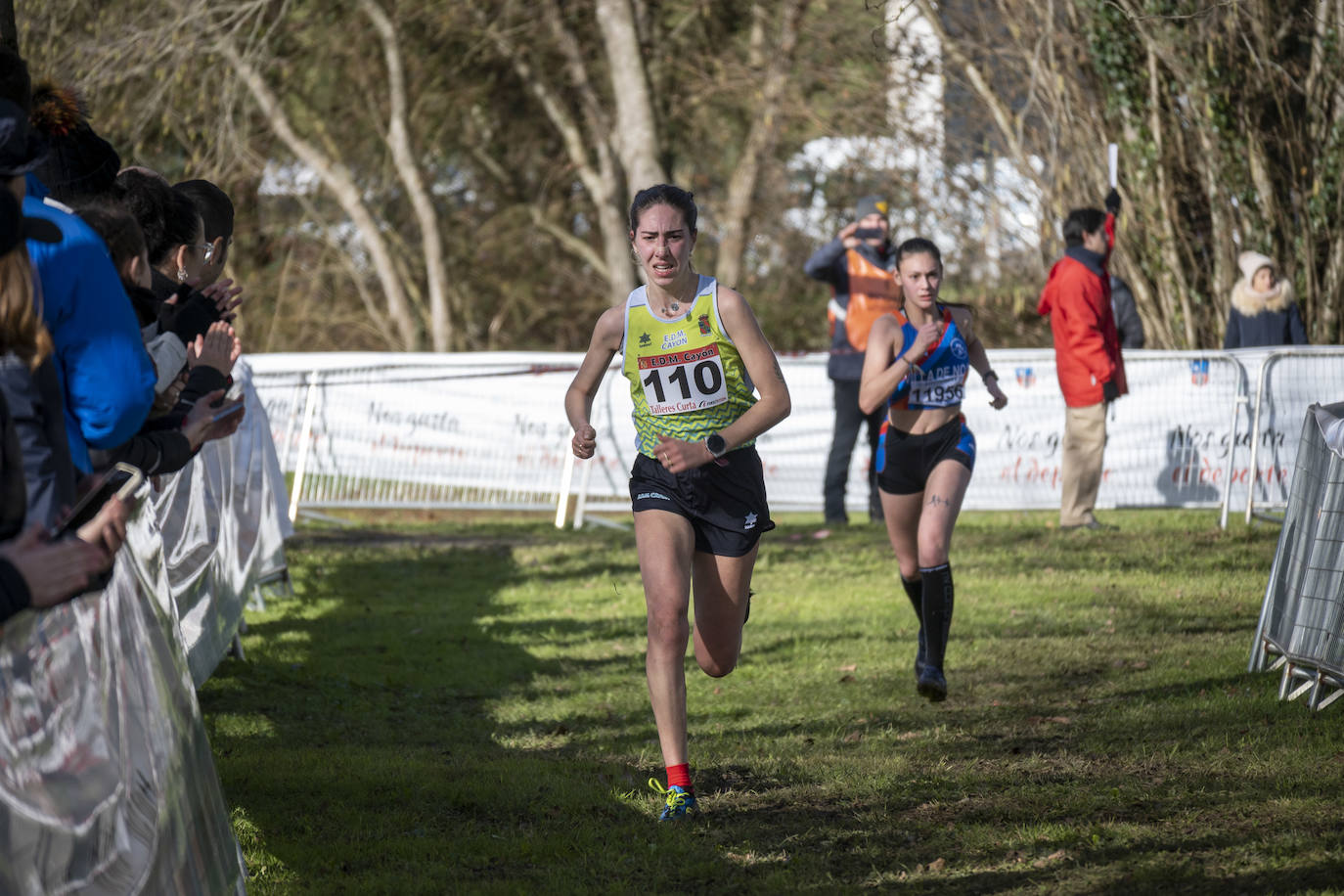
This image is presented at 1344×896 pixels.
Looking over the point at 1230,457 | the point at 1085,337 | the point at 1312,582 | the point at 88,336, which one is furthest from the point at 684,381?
the point at 1230,457

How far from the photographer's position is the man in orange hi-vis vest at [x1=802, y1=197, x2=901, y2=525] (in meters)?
12.1

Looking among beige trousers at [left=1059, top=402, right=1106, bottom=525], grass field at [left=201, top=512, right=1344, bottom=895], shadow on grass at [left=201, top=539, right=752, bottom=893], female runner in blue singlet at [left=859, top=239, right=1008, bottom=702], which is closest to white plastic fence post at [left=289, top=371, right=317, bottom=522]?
grass field at [left=201, top=512, right=1344, bottom=895]

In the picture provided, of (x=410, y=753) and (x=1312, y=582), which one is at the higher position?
(x=1312, y=582)

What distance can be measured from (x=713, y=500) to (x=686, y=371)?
1.52 ft

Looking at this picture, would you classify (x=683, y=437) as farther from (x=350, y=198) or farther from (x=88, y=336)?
(x=350, y=198)

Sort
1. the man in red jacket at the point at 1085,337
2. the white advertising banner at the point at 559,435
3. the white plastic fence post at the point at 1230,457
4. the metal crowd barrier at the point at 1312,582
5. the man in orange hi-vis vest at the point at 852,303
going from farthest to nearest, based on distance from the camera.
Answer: the white advertising banner at the point at 559,435
the white plastic fence post at the point at 1230,457
the man in orange hi-vis vest at the point at 852,303
the man in red jacket at the point at 1085,337
the metal crowd barrier at the point at 1312,582

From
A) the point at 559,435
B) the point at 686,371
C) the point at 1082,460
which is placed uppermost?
the point at 686,371

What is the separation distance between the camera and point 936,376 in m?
6.89

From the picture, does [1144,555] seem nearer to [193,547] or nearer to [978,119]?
[193,547]

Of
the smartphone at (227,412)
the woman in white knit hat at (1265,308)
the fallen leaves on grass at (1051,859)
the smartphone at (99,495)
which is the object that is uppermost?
the woman in white knit hat at (1265,308)

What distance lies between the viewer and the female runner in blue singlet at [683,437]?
17.1 ft

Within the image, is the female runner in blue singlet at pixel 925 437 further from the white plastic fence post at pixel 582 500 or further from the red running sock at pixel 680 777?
the white plastic fence post at pixel 582 500

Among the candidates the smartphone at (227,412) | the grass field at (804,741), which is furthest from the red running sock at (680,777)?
the smartphone at (227,412)

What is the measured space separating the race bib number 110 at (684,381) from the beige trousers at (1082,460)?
23.5ft
